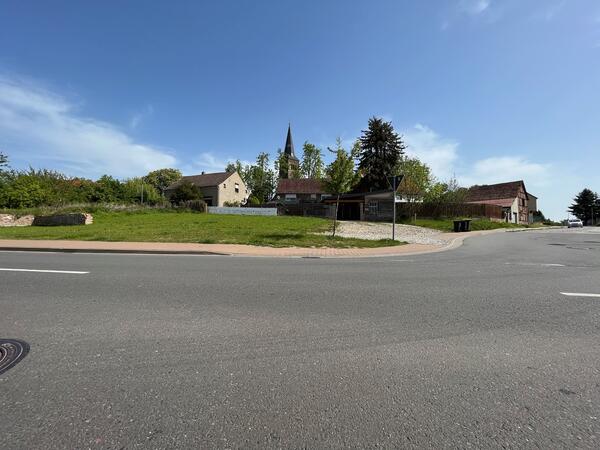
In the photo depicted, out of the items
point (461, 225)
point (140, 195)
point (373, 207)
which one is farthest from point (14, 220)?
point (461, 225)

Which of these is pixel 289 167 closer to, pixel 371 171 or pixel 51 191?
pixel 371 171

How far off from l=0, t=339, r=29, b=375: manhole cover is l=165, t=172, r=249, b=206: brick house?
5939 cm

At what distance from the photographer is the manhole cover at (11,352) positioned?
285cm

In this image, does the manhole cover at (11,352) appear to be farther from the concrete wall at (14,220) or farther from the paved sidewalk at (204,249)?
the concrete wall at (14,220)

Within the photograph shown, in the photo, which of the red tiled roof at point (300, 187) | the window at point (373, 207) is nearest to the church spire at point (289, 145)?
the red tiled roof at point (300, 187)

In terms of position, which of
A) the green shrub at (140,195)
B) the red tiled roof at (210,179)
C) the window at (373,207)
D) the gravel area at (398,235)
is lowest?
the gravel area at (398,235)

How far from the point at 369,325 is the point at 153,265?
677 cm

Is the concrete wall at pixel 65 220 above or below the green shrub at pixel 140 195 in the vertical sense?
below

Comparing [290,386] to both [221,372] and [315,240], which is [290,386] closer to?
[221,372]

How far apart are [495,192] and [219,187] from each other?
171 feet

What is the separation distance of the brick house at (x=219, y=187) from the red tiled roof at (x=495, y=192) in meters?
45.2

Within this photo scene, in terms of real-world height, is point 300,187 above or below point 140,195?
above

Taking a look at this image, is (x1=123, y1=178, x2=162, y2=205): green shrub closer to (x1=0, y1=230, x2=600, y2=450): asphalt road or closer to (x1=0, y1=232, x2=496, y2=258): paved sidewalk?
(x1=0, y1=232, x2=496, y2=258): paved sidewalk

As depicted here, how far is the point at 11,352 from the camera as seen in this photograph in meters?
3.09
